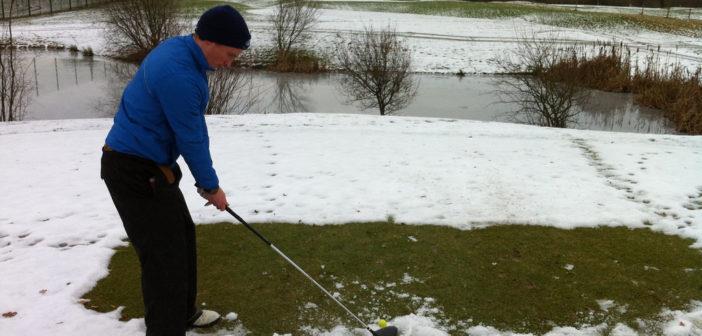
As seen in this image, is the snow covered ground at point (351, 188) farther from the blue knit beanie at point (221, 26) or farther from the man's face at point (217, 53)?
the blue knit beanie at point (221, 26)

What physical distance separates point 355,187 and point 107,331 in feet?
13.5

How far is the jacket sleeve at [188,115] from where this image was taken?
311 centimetres

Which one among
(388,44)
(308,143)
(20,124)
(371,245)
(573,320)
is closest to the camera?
(573,320)

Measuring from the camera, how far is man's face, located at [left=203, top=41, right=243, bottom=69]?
326 centimetres

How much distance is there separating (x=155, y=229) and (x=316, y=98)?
18.5 meters

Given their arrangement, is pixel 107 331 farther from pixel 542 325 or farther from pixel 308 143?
pixel 308 143

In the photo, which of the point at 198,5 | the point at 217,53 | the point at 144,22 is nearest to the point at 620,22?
the point at 198,5

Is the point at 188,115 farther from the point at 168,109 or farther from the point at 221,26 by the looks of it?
the point at 221,26

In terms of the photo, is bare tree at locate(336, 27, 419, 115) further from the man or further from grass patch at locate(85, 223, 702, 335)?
the man

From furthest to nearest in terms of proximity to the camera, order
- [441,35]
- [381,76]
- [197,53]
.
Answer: [441,35], [381,76], [197,53]

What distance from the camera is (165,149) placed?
334 cm

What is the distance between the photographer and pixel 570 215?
679 centimetres

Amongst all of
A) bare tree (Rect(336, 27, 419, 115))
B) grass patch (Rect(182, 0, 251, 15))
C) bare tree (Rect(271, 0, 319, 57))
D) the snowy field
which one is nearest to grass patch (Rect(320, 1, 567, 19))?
the snowy field

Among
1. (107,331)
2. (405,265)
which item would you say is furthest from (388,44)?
(107,331)
